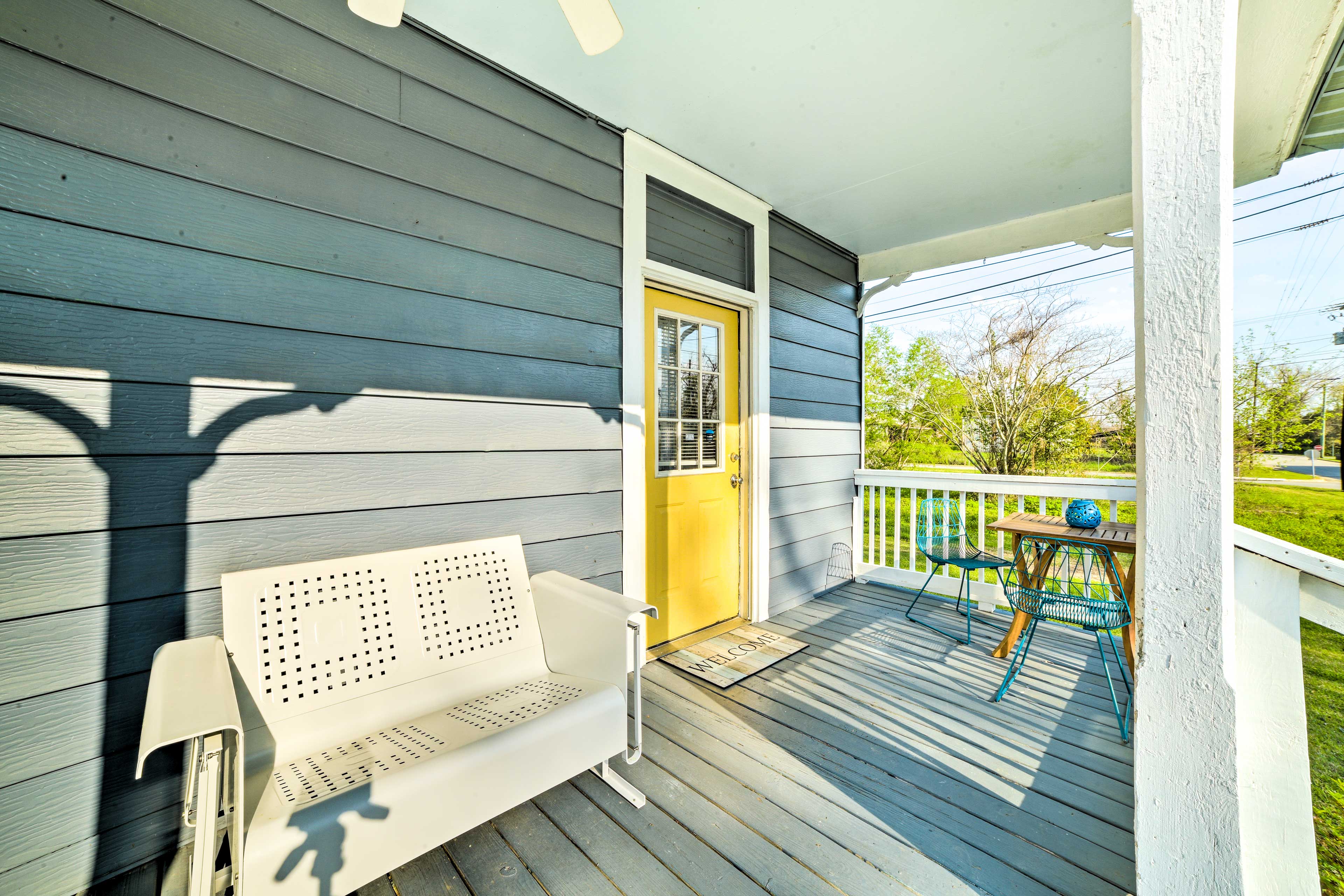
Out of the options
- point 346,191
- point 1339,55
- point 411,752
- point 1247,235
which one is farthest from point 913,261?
point 411,752

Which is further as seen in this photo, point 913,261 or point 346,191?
point 913,261

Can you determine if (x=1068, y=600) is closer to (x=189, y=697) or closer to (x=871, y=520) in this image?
(x=871, y=520)

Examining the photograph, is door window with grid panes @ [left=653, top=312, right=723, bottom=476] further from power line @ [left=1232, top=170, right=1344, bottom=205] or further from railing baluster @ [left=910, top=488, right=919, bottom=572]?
power line @ [left=1232, top=170, right=1344, bottom=205]

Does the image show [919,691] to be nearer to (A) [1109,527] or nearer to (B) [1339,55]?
(A) [1109,527]

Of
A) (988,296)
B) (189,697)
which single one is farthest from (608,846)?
(988,296)

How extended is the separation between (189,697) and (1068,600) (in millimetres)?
2927

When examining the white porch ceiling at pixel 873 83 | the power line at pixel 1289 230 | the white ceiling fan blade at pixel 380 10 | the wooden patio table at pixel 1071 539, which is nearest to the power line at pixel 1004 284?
the power line at pixel 1289 230

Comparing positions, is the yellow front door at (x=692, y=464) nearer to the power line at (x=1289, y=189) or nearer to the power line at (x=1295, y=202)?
the power line at (x=1289, y=189)

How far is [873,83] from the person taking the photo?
7.36 feet

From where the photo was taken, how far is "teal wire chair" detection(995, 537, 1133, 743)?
2166 millimetres

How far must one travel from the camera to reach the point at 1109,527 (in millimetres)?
2695

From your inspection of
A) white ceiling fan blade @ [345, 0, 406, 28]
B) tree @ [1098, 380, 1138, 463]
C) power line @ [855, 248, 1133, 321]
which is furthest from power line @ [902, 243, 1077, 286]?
white ceiling fan blade @ [345, 0, 406, 28]

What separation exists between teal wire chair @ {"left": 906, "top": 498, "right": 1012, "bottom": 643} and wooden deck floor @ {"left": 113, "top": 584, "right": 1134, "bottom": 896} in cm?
58

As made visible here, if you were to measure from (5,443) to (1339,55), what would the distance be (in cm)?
431
